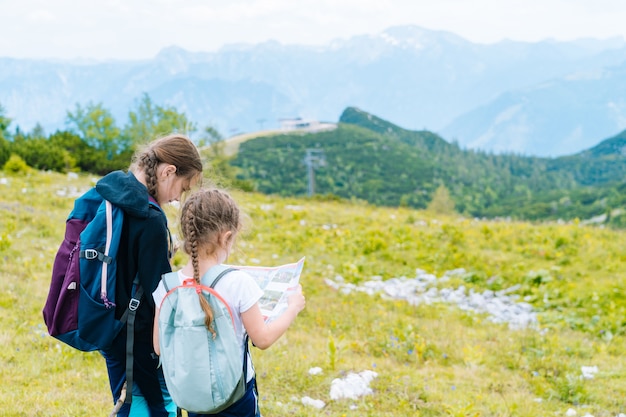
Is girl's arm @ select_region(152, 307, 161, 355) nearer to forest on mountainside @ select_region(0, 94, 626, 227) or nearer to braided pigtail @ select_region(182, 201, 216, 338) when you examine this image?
braided pigtail @ select_region(182, 201, 216, 338)

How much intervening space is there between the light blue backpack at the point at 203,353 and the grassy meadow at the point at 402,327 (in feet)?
1.77

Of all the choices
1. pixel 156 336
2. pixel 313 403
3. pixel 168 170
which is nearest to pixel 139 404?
pixel 156 336

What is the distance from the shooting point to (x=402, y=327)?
8.84 meters

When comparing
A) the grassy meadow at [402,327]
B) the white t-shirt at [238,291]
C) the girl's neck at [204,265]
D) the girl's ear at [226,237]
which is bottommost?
the grassy meadow at [402,327]

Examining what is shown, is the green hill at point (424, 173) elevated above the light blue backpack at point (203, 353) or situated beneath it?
situated beneath

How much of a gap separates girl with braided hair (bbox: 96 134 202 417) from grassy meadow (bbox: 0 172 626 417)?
46 centimetres

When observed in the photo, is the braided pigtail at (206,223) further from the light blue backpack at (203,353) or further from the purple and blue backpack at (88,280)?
the purple and blue backpack at (88,280)

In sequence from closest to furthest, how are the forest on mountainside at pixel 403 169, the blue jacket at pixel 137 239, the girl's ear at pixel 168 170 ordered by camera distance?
1. the blue jacket at pixel 137 239
2. the girl's ear at pixel 168 170
3. the forest on mountainside at pixel 403 169

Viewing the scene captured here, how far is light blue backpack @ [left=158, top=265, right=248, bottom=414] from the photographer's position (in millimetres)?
2918

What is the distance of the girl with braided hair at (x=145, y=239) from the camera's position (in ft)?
10.5

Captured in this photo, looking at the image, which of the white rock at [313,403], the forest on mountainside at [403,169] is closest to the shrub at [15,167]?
the white rock at [313,403]

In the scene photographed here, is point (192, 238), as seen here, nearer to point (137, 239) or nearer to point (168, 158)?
point (137, 239)

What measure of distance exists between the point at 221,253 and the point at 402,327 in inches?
248

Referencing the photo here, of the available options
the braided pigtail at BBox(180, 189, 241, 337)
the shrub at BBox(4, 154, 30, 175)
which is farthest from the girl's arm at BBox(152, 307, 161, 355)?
the shrub at BBox(4, 154, 30, 175)
